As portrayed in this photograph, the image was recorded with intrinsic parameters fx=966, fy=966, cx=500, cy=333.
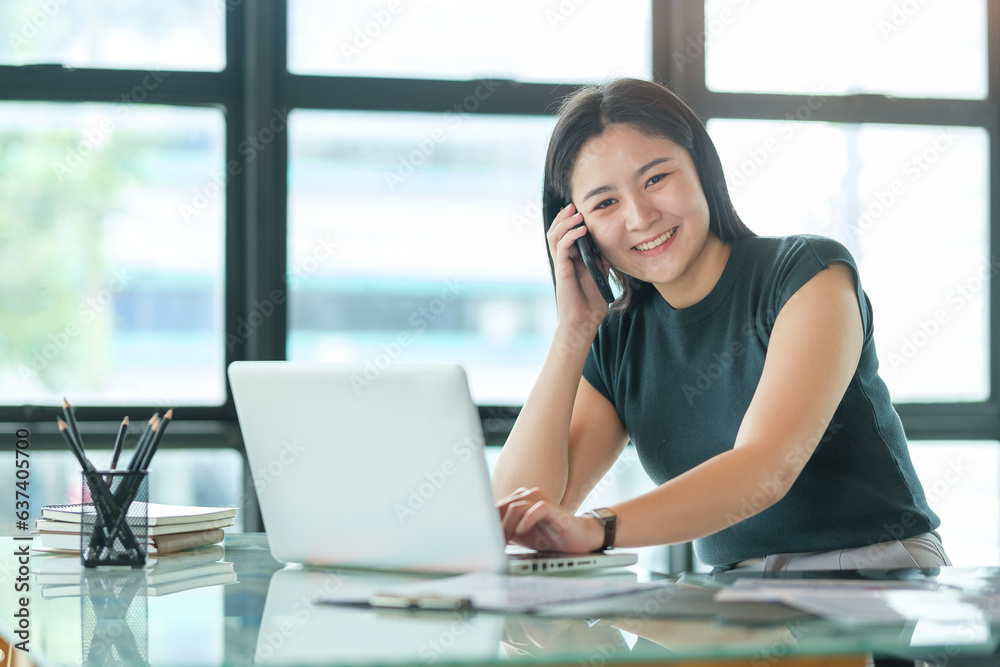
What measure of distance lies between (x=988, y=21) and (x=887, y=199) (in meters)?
0.68

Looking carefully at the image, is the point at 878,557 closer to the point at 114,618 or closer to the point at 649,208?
the point at 649,208

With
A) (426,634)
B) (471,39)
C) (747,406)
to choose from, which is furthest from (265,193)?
(426,634)

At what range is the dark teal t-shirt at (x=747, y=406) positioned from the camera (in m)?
1.39

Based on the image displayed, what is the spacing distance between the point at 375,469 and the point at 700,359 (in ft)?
2.24

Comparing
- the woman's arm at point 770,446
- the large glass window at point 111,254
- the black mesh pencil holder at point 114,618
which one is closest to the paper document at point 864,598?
the woman's arm at point 770,446

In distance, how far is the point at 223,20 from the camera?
2707 millimetres

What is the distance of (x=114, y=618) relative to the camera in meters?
0.87

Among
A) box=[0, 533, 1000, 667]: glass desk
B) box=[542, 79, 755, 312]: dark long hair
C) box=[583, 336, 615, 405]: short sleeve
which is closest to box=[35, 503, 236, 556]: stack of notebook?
box=[0, 533, 1000, 667]: glass desk

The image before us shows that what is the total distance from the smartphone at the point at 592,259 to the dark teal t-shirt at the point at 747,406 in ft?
0.34

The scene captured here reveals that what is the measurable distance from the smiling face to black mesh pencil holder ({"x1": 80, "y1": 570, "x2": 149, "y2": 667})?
2.83 ft

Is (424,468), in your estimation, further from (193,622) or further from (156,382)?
(156,382)

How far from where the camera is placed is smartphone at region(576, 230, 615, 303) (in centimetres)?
160

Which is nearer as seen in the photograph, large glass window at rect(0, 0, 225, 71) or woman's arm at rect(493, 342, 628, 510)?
woman's arm at rect(493, 342, 628, 510)

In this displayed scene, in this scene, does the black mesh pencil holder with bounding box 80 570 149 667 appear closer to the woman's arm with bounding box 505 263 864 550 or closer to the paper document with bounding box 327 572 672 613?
the paper document with bounding box 327 572 672 613
